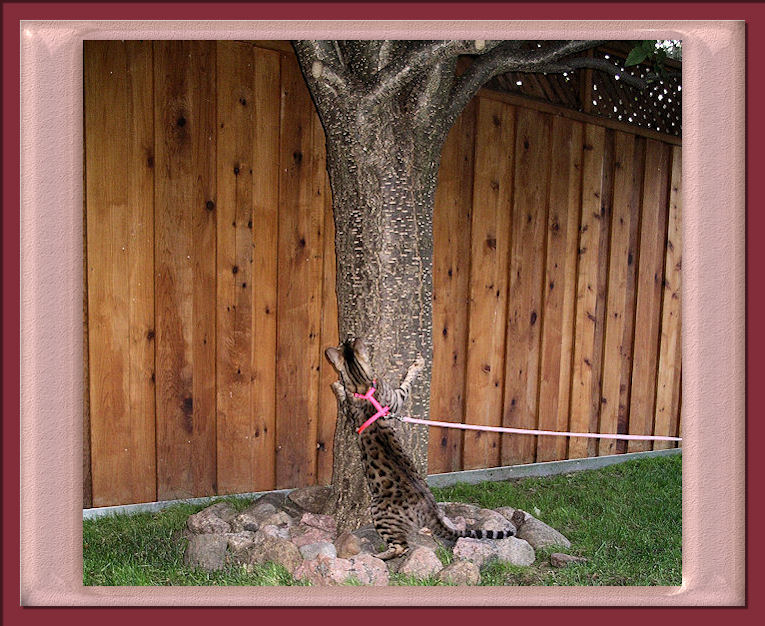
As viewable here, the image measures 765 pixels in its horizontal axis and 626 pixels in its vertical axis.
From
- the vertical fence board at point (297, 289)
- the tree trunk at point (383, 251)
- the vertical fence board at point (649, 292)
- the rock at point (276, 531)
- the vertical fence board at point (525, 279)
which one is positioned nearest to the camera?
the tree trunk at point (383, 251)

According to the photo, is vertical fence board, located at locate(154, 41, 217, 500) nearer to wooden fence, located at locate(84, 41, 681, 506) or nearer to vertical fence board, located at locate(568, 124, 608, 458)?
wooden fence, located at locate(84, 41, 681, 506)

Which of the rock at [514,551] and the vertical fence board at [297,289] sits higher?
the vertical fence board at [297,289]

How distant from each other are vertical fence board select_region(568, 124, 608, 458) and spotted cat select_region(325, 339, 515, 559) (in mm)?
2065

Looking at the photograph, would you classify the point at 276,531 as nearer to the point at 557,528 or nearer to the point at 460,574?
the point at 460,574

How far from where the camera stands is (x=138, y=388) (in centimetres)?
358

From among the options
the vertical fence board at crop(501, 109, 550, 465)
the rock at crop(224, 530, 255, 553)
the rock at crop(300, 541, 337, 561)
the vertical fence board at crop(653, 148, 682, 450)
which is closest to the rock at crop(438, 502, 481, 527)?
the rock at crop(300, 541, 337, 561)

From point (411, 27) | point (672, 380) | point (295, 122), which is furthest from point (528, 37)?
point (672, 380)

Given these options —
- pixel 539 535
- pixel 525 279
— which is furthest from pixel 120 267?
pixel 525 279

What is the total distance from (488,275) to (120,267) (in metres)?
2.27

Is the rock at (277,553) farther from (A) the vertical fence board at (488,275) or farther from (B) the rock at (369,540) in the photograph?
(A) the vertical fence board at (488,275)

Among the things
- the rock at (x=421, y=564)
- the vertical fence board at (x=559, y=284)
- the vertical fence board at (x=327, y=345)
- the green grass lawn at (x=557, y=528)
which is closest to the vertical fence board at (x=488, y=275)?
the vertical fence board at (x=559, y=284)

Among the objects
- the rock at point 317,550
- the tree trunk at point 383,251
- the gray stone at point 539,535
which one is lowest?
the gray stone at point 539,535

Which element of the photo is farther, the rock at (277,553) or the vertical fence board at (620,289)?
the vertical fence board at (620,289)

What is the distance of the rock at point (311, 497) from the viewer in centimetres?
359
